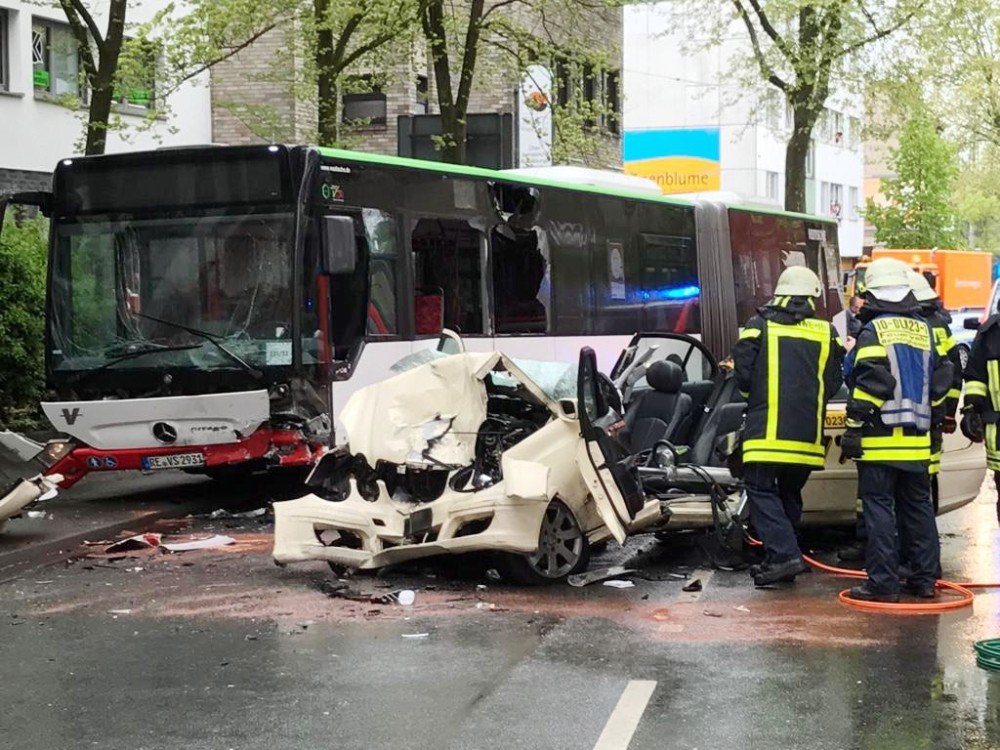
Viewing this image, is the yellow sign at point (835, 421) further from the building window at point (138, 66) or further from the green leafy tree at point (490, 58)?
the green leafy tree at point (490, 58)

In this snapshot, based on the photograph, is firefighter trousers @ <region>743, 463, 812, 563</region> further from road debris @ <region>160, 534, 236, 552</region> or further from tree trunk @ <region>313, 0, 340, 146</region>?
tree trunk @ <region>313, 0, 340, 146</region>

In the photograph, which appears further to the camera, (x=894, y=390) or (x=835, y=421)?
(x=835, y=421)

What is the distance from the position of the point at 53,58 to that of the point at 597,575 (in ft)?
63.6

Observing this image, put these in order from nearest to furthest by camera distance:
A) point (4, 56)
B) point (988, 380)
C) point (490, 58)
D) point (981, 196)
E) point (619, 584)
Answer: point (988, 380) → point (619, 584) → point (4, 56) → point (490, 58) → point (981, 196)

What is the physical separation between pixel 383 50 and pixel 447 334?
14.7 metres

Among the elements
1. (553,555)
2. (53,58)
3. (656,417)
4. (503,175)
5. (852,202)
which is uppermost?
(852,202)

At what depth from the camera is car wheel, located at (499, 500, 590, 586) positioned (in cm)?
907

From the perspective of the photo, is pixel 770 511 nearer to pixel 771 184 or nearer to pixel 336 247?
pixel 336 247

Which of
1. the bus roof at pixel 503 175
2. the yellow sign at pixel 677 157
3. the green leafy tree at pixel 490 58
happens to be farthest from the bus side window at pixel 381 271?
the yellow sign at pixel 677 157

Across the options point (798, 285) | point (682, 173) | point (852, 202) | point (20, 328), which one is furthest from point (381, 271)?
point (852, 202)

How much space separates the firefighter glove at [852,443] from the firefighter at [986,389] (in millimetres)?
541

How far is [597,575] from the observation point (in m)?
9.39


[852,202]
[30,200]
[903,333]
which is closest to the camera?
[903,333]

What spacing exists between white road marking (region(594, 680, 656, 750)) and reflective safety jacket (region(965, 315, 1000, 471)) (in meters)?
2.55
